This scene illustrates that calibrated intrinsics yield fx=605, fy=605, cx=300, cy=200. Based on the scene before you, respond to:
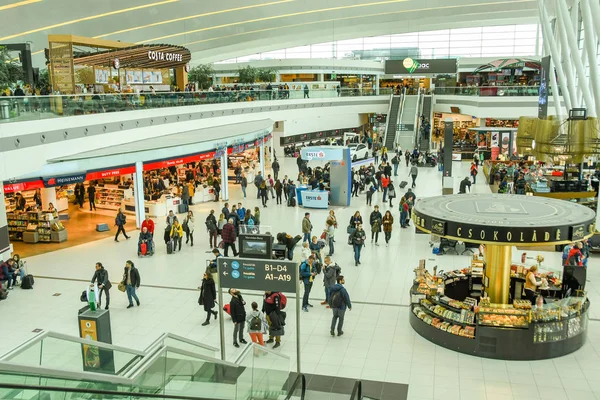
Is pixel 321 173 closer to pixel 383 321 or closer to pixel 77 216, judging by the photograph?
pixel 77 216

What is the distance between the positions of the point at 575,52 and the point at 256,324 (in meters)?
19.8

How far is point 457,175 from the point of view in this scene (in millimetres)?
32250

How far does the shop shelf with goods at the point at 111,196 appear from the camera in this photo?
77.8ft

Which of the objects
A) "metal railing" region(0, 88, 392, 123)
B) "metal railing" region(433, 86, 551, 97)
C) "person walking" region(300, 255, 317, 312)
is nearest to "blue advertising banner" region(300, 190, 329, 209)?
"metal railing" region(0, 88, 392, 123)

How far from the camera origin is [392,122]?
45094 millimetres

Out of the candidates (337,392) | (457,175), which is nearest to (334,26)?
(457,175)

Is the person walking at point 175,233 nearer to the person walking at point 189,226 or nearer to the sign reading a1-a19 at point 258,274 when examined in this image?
the person walking at point 189,226

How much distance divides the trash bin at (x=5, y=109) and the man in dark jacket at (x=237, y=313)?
326 inches

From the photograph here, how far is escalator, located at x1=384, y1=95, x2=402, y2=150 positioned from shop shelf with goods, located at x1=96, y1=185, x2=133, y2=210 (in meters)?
23.0

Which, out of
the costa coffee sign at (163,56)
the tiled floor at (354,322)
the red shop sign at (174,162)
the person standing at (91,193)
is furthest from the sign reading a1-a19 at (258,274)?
the costa coffee sign at (163,56)

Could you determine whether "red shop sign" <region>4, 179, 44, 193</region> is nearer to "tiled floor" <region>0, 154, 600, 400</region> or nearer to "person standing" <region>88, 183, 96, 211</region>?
"tiled floor" <region>0, 154, 600, 400</region>

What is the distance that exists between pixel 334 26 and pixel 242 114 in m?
15.6

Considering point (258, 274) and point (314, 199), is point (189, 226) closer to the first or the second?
point (314, 199)

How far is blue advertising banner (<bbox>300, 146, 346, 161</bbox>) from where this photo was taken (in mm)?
23219
